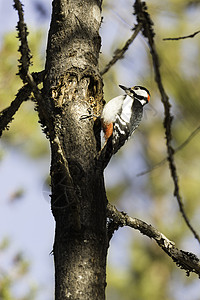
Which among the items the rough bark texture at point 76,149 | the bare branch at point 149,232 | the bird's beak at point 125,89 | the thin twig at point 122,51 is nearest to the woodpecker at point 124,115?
the bird's beak at point 125,89

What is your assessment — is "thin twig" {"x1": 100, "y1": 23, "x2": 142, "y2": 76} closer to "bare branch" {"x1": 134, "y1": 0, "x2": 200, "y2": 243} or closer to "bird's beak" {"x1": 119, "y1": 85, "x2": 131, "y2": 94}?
"bare branch" {"x1": 134, "y1": 0, "x2": 200, "y2": 243}

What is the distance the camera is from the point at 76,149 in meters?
1.92

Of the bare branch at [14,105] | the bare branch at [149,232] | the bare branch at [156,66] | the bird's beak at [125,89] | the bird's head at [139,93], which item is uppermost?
the bird's head at [139,93]

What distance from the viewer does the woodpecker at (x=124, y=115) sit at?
304 centimetres

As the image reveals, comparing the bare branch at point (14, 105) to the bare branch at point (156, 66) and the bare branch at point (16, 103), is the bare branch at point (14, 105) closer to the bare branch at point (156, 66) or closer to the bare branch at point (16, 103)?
the bare branch at point (16, 103)

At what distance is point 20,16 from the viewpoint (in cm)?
147

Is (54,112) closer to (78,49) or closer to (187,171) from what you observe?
(78,49)

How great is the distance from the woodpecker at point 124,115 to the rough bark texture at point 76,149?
497mm

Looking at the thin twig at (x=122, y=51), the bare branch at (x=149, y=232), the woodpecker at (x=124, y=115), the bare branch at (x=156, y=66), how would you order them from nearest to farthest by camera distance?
1. the bare branch at (x=149, y=232)
2. the bare branch at (x=156, y=66)
3. the thin twig at (x=122, y=51)
4. the woodpecker at (x=124, y=115)

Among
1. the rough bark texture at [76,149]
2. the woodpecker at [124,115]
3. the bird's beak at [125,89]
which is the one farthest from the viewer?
the bird's beak at [125,89]

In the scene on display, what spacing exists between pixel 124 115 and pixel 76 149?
1547 mm

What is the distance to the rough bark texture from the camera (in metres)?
1.67

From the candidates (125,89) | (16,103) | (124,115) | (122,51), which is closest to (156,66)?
(122,51)

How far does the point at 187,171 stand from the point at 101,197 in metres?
5.83
